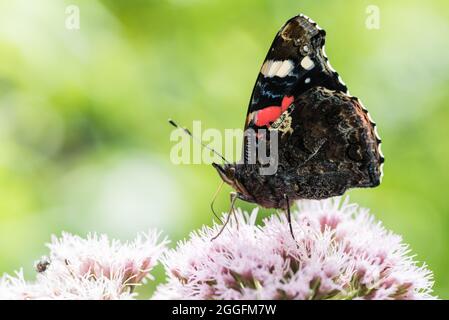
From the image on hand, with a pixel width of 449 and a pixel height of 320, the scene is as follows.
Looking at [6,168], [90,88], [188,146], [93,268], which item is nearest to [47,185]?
[6,168]

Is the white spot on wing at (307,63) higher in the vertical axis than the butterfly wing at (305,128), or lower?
higher

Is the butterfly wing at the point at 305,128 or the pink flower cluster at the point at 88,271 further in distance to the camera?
the butterfly wing at the point at 305,128

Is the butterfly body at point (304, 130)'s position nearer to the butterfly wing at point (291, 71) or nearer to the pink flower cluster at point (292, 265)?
the butterfly wing at point (291, 71)

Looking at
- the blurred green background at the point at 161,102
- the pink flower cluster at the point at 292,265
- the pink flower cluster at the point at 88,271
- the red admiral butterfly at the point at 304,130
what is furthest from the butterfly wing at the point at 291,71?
the blurred green background at the point at 161,102

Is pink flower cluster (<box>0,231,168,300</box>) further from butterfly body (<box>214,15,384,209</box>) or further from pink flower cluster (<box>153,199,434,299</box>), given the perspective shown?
butterfly body (<box>214,15,384,209</box>)

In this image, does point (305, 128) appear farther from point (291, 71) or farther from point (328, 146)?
point (291, 71)

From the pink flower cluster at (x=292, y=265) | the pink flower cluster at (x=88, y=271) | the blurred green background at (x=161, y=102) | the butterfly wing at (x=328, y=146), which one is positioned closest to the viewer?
the pink flower cluster at (x=292, y=265)
